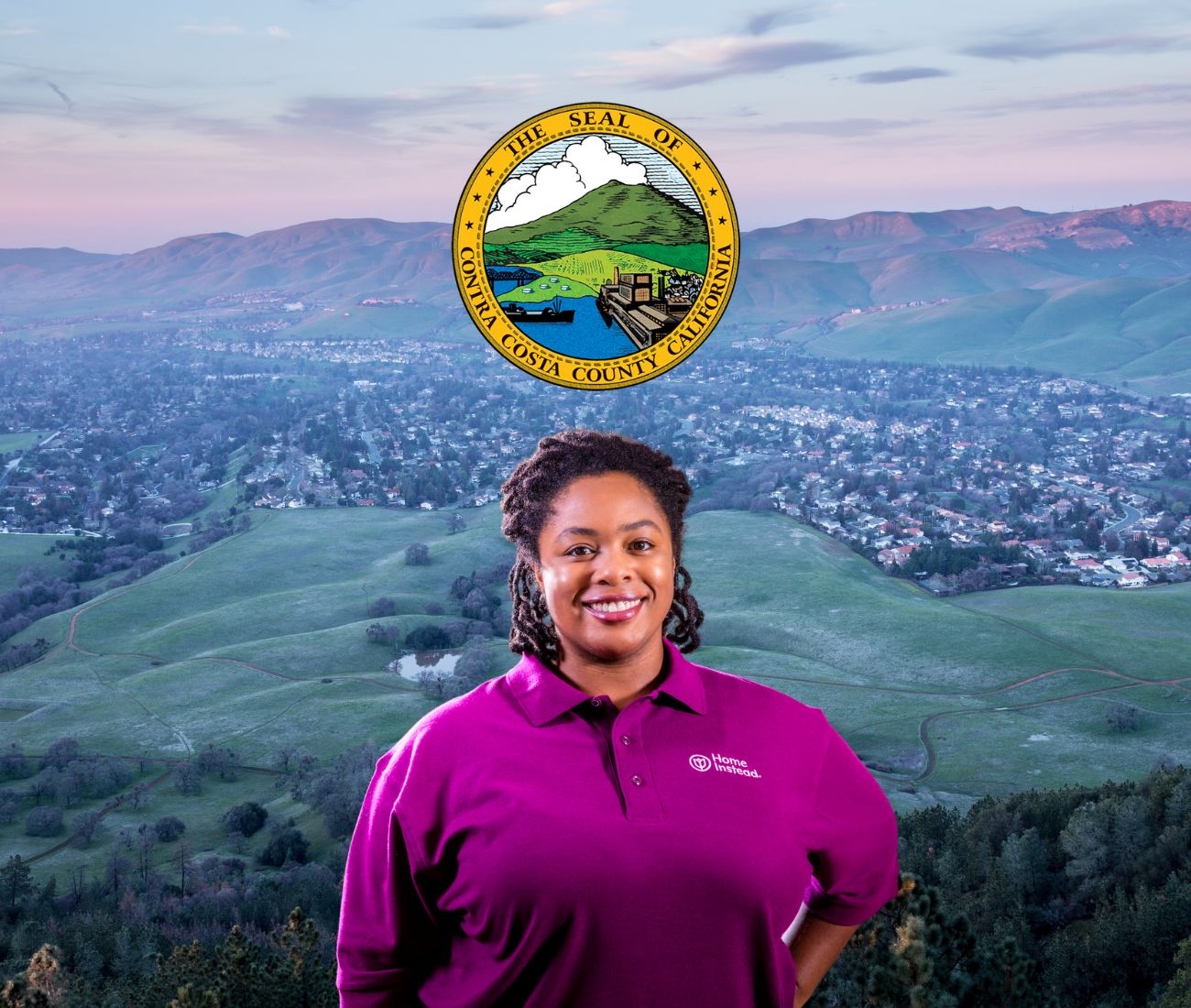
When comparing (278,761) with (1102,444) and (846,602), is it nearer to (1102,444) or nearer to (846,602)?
(846,602)

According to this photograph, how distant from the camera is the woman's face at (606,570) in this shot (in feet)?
9.82

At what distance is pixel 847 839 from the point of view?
3043 mm

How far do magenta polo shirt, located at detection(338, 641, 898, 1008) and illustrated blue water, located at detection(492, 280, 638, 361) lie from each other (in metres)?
2.13

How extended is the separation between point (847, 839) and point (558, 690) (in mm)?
856

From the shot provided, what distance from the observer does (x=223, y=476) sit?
86.6 meters

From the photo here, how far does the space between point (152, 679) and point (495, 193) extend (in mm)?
38963

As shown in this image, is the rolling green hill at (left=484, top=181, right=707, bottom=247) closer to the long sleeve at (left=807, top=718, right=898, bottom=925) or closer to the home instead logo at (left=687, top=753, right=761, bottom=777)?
the long sleeve at (left=807, top=718, right=898, bottom=925)

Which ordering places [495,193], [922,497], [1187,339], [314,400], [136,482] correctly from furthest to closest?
[1187,339]
[314,400]
[136,482]
[922,497]
[495,193]

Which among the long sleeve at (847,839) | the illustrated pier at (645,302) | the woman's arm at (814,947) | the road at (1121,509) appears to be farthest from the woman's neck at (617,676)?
the road at (1121,509)

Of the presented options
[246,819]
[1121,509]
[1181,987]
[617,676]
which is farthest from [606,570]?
[1121,509]

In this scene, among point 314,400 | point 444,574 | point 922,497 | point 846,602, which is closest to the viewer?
point 846,602

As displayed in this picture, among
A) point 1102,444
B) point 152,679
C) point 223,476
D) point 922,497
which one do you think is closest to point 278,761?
point 152,679

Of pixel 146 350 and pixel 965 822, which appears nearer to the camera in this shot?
pixel 965 822

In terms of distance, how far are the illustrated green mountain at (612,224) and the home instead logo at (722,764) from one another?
2.68m
